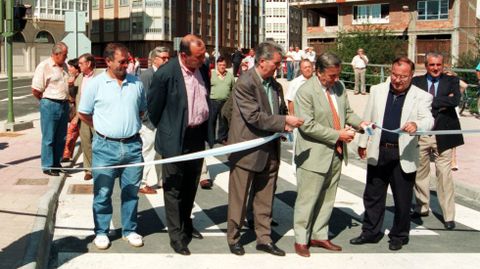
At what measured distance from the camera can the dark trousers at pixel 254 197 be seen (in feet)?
18.7

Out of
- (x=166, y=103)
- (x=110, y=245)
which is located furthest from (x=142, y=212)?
(x=166, y=103)

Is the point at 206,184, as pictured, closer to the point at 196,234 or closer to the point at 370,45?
the point at 196,234

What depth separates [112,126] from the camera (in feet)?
18.7

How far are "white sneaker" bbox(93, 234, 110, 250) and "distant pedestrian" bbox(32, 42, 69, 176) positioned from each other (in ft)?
11.7

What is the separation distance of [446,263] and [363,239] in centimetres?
88

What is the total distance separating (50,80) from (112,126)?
3.86 metres

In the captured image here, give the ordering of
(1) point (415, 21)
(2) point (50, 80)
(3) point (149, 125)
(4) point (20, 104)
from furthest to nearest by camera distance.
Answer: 1. (1) point (415, 21)
2. (4) point (20, 104)
3. (2) point (50, 80)
4. (3) point (149, 125)

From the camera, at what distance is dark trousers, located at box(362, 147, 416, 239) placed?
5984 mm

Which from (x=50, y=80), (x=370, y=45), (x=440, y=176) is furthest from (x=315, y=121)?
(x=370, y=45)

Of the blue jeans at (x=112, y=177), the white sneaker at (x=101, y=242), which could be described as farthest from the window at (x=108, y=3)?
the white sneaker at (x=101, y=242)

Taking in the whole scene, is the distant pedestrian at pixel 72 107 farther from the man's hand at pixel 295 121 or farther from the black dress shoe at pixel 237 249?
the man's hand at pixel 295 121

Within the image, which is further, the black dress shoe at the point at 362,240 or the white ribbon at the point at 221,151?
the black dress shoe at the point at 362,240

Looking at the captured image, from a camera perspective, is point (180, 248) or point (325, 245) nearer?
point (180, 248)

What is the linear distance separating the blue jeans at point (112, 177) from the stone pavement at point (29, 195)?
1.95 feet
